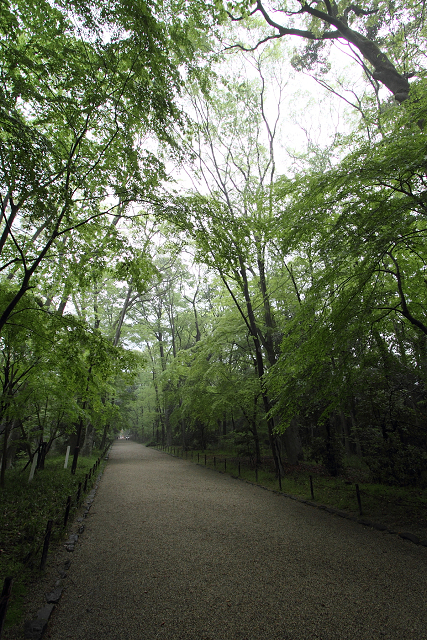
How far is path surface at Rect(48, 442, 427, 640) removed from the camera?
9.60ft

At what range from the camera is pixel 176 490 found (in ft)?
31.0

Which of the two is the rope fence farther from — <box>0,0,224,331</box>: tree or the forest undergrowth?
<box>0,0,224,331</box>: tree

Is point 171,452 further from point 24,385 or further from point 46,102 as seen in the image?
point 46,102

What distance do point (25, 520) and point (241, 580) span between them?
4.51m

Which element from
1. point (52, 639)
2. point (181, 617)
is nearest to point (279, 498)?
point (181, 617)

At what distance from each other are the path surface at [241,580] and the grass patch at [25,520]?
0.54m

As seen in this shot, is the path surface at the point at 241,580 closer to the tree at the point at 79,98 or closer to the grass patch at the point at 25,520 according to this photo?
A: the grass patch at the point at 25,520

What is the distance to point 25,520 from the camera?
18.3 ft

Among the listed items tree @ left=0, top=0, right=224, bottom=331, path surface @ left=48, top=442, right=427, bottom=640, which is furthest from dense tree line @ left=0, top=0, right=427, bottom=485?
path surface @ left=48, top=442, right=427, bottom=640

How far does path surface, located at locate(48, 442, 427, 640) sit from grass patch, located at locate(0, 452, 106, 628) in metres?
0.54

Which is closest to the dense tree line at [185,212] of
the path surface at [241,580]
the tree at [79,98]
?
the tree at [79,98]

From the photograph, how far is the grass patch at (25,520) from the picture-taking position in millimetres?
3622

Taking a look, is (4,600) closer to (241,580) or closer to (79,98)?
(241,580)

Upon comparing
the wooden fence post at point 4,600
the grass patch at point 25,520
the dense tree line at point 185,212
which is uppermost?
the dense tree line at point 185,212
